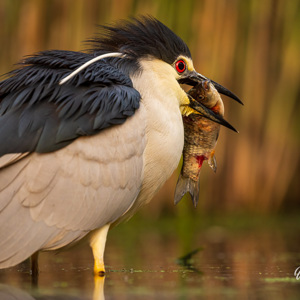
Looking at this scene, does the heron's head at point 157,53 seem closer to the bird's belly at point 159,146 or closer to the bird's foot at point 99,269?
the bird's belly at point 159,146

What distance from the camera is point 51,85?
14.2ft

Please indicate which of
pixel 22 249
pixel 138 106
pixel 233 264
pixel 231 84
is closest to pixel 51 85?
pixel 138 106

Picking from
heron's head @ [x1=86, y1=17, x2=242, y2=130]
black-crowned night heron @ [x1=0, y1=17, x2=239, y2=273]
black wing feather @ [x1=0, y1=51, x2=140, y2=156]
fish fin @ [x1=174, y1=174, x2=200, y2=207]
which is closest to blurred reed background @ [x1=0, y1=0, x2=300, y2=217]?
fish fin @ [x1=174, y1=174, x2=200, y2=207]

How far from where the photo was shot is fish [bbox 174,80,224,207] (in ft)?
16.1

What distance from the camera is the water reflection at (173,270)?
139 inches

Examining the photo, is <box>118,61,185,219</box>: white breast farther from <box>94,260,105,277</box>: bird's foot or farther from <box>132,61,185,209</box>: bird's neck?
<box>94,260,105,277</box>: bird's foot

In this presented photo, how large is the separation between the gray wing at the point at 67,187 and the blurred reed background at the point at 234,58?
10.4 feet

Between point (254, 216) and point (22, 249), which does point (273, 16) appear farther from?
point (22, 249)

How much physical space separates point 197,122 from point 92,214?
44.5 inches

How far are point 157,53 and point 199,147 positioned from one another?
2.16 feet

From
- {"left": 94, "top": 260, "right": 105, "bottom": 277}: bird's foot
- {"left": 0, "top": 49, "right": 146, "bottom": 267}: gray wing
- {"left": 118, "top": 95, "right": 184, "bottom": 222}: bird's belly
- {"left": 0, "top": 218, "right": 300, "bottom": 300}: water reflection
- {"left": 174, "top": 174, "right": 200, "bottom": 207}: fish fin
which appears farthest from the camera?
{"left": 174, "top": 174, "right": 200, "bottom": 207}: fish fin

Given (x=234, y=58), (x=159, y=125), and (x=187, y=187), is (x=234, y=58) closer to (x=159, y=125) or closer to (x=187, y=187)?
(x=187, y=187)

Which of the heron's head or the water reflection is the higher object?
the heron's head

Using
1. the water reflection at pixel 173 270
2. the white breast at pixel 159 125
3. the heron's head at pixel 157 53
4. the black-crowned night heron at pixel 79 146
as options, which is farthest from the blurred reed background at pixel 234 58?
the black-crowned night heron at pixel 79 146
